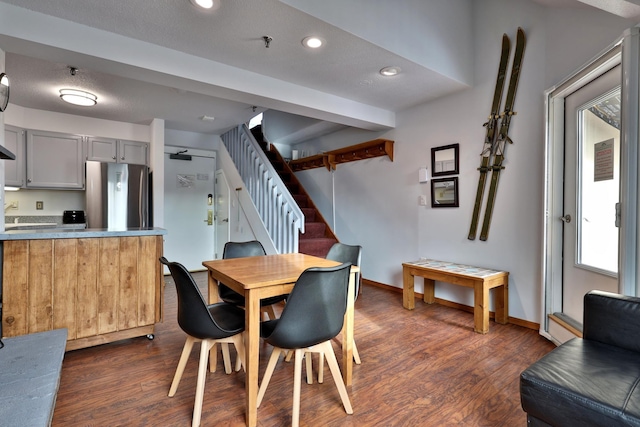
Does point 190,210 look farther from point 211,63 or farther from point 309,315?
point 309,315

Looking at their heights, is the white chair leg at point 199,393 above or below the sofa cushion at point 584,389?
below

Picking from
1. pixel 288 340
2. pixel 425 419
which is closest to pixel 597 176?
pixel 425 419

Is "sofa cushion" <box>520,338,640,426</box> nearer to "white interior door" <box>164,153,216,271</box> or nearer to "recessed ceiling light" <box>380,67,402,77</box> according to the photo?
"recessed ceiling light" <box>380,67,402,77</box>

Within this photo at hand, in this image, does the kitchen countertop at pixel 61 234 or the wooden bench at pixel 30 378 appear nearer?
the wooden bench at pixel 30 378

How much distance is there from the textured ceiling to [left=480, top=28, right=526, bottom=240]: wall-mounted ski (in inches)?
16.3

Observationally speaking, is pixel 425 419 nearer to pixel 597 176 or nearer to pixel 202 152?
pixel 597 176

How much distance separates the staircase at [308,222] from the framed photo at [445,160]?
1773 mm

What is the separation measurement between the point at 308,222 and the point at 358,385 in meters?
3.35

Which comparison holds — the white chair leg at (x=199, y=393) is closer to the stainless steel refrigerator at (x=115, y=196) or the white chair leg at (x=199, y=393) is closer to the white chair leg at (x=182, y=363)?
the white chair leg at (x=182, y=363)

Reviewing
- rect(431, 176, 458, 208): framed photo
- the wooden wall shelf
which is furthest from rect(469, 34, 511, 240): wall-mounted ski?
the wooden wall shelf

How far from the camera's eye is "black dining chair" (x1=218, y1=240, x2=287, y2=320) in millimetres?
2438


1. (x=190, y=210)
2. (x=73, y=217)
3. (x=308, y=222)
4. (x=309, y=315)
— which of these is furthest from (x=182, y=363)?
(x=190, y=210)

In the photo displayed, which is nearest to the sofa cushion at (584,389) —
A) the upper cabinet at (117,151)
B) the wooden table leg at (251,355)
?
the wooden table leg at (251,355)

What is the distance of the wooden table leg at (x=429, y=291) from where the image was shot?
3789 mm
